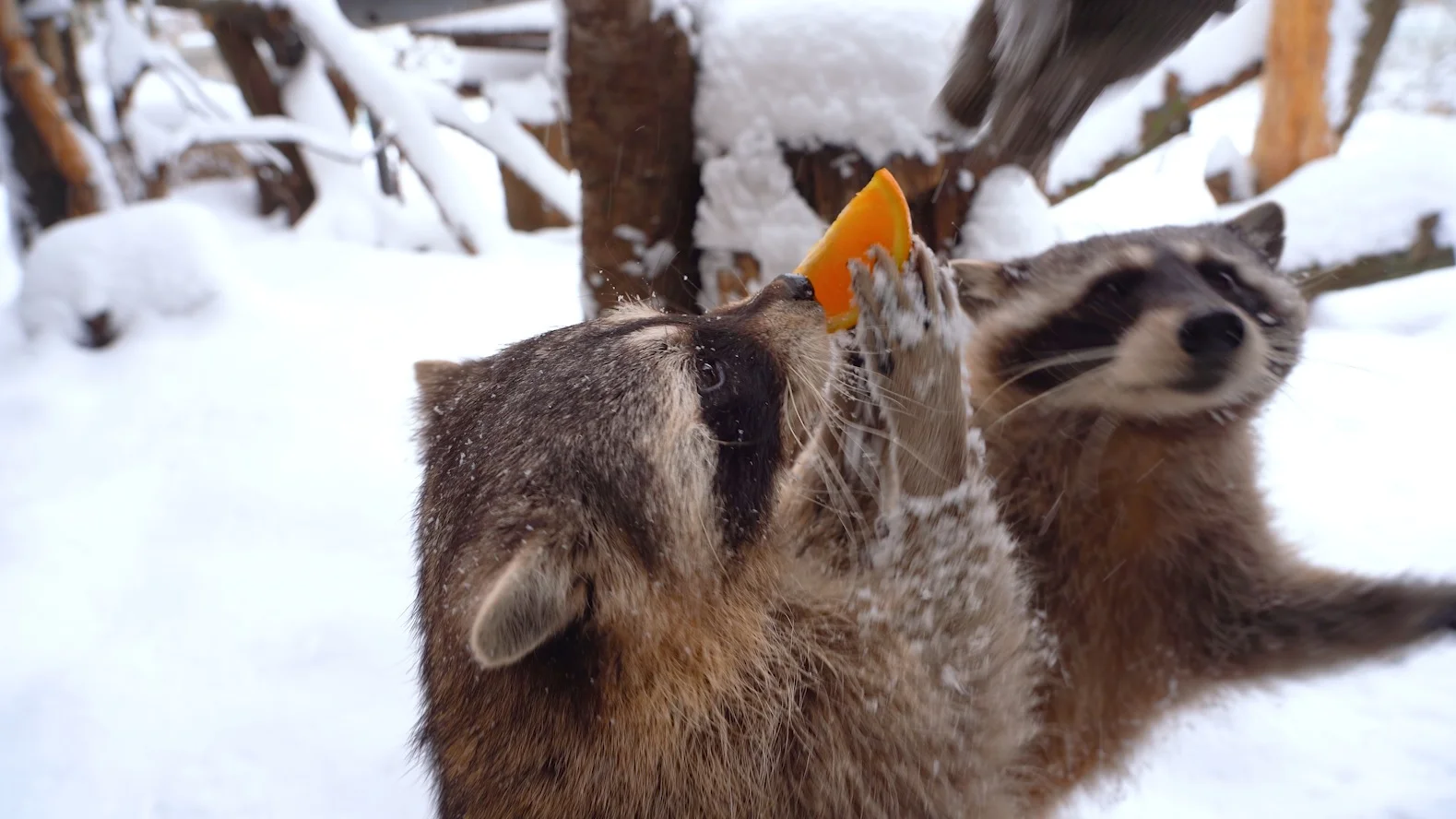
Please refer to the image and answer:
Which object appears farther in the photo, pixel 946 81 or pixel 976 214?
pixel 976 214

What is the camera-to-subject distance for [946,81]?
1.61 metres

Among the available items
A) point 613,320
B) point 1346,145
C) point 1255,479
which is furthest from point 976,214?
point 1346,145

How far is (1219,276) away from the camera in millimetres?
2012

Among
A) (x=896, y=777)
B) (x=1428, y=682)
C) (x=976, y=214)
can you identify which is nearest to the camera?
(x=896, y=777)

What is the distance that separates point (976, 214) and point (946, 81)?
3.26 ft

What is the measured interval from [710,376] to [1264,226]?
1783mm

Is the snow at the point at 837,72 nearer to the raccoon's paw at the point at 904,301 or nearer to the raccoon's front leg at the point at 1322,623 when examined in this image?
the raccoon's paw at the point at 904,301

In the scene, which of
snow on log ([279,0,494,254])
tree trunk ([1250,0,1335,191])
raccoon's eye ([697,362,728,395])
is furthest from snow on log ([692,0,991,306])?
snow on log ([279,0,494,254])

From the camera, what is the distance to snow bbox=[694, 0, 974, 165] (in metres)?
2.41

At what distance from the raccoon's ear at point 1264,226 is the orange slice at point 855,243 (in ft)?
4.57

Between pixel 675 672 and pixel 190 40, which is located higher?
pixel 675 672

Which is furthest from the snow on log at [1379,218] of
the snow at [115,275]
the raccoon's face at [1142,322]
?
the snow at [115,275]

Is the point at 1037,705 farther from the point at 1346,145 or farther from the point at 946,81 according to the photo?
the point at 1346,145

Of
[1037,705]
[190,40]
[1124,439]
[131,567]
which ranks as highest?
Result: [1124,439]
